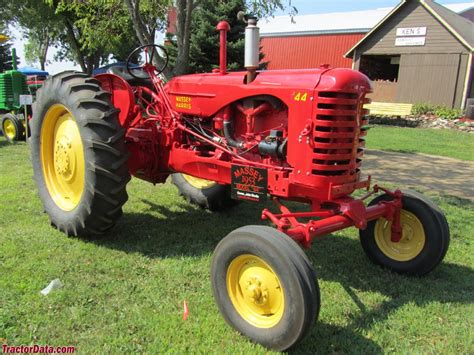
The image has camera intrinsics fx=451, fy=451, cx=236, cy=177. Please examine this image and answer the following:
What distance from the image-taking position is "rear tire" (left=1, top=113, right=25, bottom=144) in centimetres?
1007

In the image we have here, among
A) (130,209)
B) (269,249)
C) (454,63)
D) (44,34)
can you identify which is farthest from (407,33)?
(44,34)

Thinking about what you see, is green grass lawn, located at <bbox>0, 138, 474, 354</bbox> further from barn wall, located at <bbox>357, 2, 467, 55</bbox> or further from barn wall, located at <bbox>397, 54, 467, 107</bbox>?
barn wall, located at <bbox>357, 2, 467, 55</bbox>

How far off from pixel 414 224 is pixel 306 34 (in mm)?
27894

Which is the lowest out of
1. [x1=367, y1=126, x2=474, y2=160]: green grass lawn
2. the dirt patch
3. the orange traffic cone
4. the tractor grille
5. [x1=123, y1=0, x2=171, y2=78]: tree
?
[x1=367, y1=126, x2=474, y2=160]: green grass lawn

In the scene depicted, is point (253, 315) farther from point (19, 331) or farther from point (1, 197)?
point (1, 197)

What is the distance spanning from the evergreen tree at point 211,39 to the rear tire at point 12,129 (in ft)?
17.4

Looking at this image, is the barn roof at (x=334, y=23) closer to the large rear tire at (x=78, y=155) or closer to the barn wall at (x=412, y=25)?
the barn wall at (x=412, y=25)

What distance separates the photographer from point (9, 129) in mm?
10367

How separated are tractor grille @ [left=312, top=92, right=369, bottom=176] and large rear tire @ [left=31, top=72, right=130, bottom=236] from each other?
1708mm

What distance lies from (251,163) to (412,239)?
4.99 ft

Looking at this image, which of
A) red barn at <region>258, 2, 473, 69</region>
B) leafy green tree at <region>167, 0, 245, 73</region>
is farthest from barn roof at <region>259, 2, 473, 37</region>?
leafy green tree at <region>167, 0, 245, 73</region>

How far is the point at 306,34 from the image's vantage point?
29.7 meters

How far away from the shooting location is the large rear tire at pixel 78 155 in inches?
151

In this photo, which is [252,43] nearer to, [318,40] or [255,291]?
[255,291]
